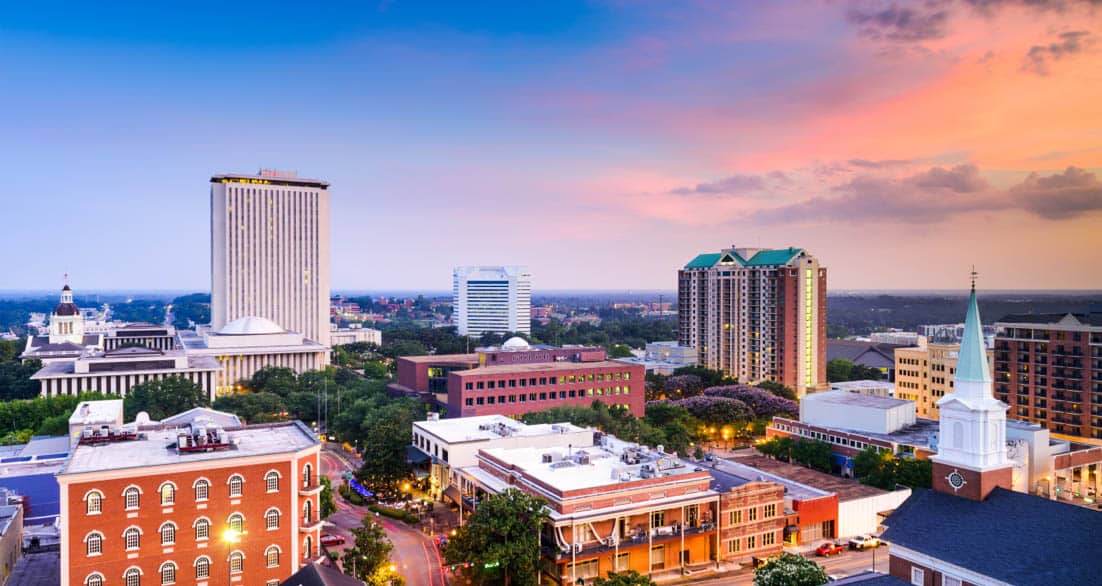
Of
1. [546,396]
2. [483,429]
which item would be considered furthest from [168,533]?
[546,396]

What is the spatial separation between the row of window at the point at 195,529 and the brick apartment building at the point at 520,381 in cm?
5121

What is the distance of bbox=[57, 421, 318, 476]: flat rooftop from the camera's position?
4612 centimetres

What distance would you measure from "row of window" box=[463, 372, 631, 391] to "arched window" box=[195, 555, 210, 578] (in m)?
54.2

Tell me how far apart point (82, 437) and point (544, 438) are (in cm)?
4076

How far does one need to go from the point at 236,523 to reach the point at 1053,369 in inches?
4199

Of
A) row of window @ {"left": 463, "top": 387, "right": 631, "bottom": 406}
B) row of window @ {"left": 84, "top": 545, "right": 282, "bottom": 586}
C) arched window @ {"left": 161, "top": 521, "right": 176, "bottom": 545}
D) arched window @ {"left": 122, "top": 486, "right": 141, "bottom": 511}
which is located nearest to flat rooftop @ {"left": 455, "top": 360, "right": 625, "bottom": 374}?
row of window @ {"left": 463, "top": 387, "right": 631, "bottom": 406}

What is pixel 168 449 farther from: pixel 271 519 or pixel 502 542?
pixel 502 542

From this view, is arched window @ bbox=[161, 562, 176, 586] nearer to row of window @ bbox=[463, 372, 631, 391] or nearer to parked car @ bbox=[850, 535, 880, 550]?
parked car @ bbox=[850, 535, 880, 550]

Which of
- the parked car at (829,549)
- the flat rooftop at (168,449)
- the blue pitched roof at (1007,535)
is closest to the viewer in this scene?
the blue pitched roof at (1007,535)

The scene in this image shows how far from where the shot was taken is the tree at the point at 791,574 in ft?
144

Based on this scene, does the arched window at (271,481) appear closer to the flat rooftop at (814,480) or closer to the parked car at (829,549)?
the flat rooftop at (814,480)

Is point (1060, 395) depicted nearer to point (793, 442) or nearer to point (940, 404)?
point (793, 442)

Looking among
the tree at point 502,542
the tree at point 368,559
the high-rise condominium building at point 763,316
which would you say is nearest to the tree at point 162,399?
the tree at point 368,559

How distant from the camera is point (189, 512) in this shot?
46.3 meters
